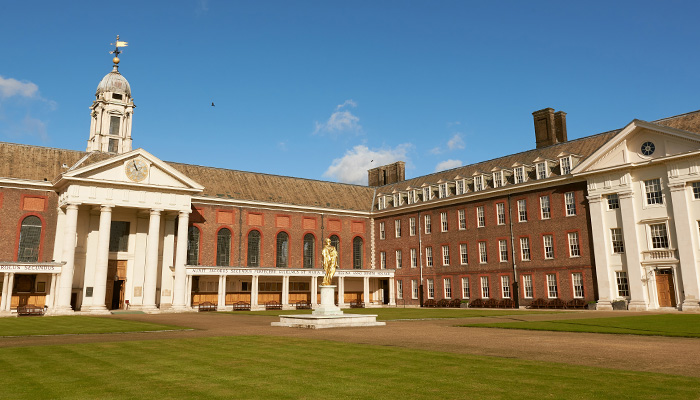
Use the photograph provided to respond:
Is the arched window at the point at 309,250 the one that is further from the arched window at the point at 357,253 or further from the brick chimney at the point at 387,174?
the brick chimney at the point at 387,174

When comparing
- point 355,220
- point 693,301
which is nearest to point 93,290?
point 355,220

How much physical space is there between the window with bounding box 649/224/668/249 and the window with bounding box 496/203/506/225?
40.3 ft

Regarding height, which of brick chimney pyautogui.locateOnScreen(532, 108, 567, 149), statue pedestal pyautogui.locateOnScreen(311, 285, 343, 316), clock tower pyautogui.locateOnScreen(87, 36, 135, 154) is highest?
clock tower pyautogui.locateOnScreen(87, 36, 135, 154)

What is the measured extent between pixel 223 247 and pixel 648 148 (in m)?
36.6

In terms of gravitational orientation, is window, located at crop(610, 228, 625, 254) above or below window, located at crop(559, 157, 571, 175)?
below

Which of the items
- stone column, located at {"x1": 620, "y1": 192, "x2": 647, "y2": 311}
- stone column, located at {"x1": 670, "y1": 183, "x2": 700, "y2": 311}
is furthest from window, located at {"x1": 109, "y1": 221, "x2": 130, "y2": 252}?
stone column, located at {"x1": 670, "y1": 183, "x2": 700, "y2": 311}

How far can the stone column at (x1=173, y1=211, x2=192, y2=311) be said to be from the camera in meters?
44.2

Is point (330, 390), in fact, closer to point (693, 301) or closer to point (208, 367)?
point (208, 367)

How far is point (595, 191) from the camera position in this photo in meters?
39.6

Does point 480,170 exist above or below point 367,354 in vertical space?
above

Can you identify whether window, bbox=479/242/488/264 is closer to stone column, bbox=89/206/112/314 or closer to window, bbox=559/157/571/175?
window, bbox=559/157/571/175

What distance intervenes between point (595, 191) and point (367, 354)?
105 ft

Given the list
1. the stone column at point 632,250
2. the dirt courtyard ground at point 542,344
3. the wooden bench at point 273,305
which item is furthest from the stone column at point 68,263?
the stone column at point 632,250

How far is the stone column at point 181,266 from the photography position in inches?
1741
